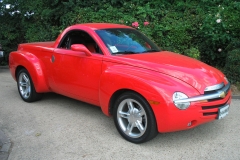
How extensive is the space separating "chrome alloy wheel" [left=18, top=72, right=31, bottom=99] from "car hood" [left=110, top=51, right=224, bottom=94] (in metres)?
2.50

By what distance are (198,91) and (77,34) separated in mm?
2485

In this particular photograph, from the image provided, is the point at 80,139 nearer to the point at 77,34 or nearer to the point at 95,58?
the point at 95,58

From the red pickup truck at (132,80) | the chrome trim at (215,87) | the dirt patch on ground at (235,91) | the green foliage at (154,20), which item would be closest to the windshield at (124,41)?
the red pickup truck at (132,80)

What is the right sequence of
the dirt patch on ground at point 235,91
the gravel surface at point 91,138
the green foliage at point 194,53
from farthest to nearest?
the green foliage at point 194,53 < the dirt patch on ground at point 235,91 < the gravel surface at point 91,138

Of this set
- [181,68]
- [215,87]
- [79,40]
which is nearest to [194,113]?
[215,87]

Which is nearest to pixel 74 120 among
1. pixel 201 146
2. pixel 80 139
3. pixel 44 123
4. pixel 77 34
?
pixel 44 123

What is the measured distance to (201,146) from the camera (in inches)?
156

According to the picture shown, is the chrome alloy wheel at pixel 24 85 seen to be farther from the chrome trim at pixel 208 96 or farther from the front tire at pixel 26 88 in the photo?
the chrome trim at pixel 208 96

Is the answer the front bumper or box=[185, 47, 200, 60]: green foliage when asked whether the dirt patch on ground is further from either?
the front bumper

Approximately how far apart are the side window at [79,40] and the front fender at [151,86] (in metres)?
0.71

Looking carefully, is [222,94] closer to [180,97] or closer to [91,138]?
[180,97]

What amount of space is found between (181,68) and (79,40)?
2.03 metres

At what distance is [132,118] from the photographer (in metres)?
4.05

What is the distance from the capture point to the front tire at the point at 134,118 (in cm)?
378
